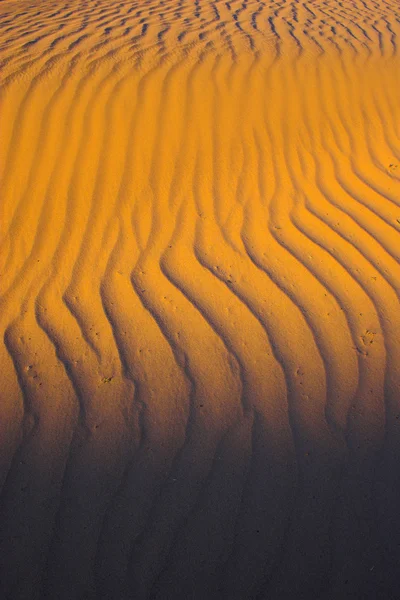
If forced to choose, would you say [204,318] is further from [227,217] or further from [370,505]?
[370,505]

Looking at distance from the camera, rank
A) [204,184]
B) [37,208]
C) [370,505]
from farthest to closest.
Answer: [204,184], [37,208], [370,505]

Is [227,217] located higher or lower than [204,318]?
higher

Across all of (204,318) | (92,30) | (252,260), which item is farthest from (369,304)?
(92,30)

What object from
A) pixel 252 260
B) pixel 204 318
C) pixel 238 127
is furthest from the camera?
pixel 238 127

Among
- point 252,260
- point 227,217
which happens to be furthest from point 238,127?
point 252,260

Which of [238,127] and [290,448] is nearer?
[290,448]

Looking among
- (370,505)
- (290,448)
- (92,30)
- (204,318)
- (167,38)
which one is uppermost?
(92,30)

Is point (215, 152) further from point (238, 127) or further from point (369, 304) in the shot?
point (369, 304)
